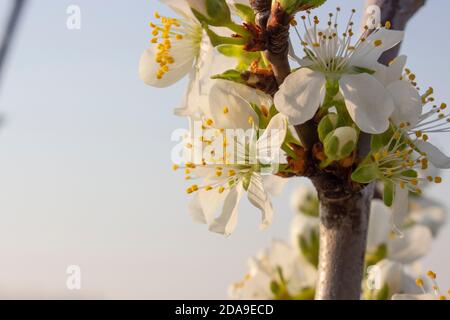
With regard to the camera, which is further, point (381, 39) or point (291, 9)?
point (381, 39)

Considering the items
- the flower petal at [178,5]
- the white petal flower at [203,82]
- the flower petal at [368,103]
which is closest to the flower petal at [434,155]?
the flower petal at [368,103]

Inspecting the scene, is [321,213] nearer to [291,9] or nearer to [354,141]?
[354,141]

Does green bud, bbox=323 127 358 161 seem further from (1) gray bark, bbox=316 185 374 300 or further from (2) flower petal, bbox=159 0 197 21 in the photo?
(2) flower petal, bbox=159 0 197 21

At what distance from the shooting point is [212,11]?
1178mm

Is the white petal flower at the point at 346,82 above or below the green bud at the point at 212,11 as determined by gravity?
below

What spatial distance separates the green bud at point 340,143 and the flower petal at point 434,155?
0.63ft

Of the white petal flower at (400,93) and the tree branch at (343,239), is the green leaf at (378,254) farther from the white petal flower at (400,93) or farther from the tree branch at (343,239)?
the white petal flower at (400,93)

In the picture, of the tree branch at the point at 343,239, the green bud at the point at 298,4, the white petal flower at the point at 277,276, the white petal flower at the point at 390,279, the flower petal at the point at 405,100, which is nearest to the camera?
the green bud at the point at 298,4

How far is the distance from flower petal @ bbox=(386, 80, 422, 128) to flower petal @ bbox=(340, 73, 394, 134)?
0.08ft

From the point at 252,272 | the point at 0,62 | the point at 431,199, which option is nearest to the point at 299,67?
the point at 0,62

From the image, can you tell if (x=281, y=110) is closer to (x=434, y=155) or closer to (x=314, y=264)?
(x=434, y=155)

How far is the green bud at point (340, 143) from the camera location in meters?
1.21

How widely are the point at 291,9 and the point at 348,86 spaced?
7.6 inches
